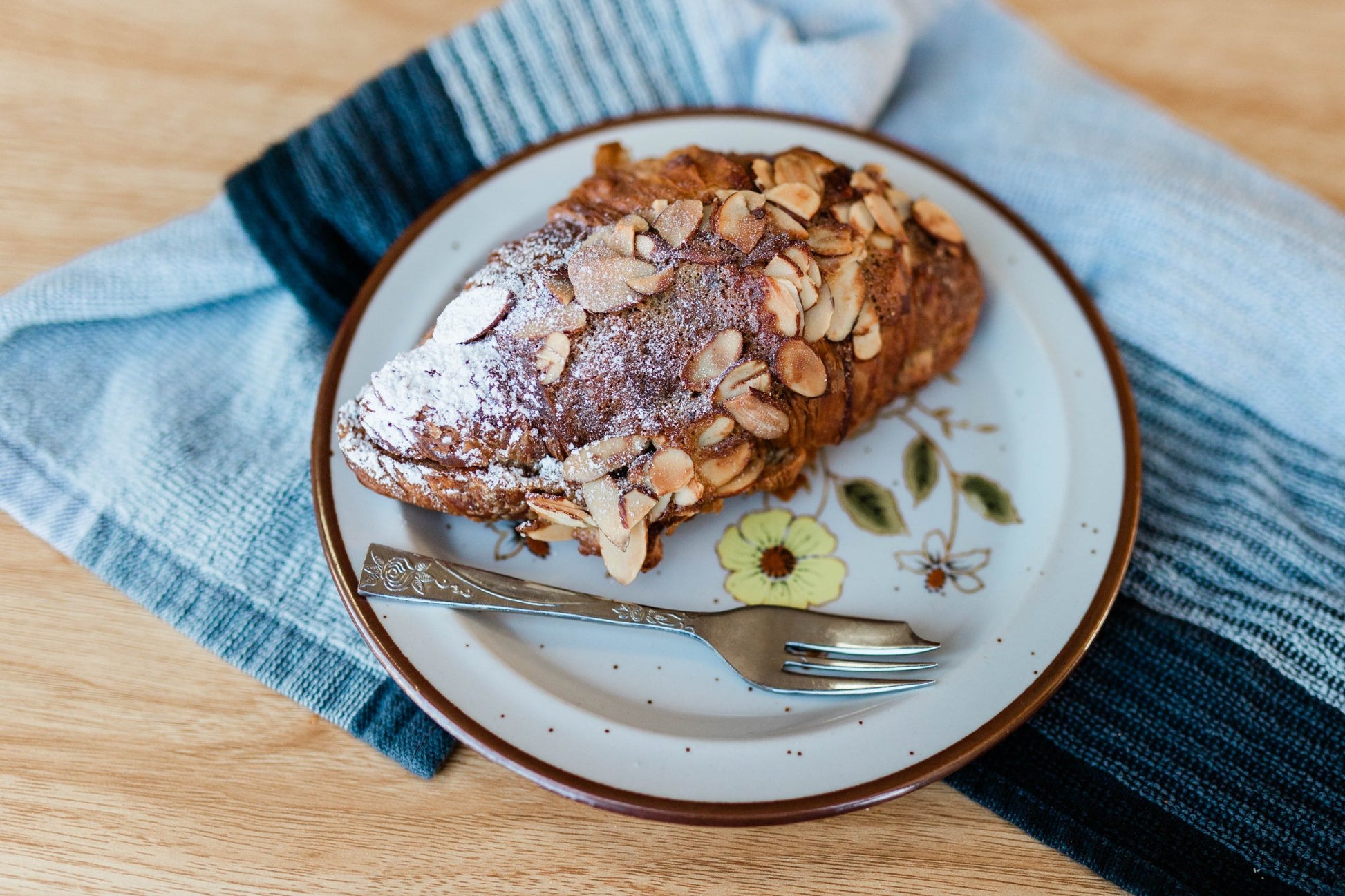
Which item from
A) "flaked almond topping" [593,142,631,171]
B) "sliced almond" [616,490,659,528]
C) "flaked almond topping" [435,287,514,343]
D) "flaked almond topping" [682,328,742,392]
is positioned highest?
"flaked almond topping" [593,142,631,171]

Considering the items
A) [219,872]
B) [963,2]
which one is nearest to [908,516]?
[219,872]

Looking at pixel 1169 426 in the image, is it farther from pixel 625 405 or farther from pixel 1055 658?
pixel 625 405

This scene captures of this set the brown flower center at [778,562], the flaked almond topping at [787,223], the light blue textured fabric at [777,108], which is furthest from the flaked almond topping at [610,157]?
the brown flower center at [778,562]

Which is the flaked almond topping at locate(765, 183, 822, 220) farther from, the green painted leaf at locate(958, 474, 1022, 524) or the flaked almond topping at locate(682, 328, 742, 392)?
the green painted leaf at locate(958, 474, 1022, 524)

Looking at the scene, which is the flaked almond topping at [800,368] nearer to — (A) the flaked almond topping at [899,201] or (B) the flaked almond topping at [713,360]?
(B) the flaked almond topping at [713,360]

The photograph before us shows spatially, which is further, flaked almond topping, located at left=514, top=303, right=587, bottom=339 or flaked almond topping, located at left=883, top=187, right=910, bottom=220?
flaked almond topping, located at left=883, top=187, right=910, bottom=220

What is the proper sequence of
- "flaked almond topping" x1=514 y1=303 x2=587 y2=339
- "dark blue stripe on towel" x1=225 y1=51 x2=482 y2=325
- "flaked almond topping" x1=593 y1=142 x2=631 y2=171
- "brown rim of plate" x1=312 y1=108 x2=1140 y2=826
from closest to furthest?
"brown rim of plate" x1=312 y1=108 x2=1140 y2=826
"flaked almond topping" x1=514 y1=303 x2=587 y2=339
"flaked almond topping" x1=593 y1=142 x2=631 y2=171
"dark blue stripe on towel" x1=225 y1=51 x2=482 y2=325

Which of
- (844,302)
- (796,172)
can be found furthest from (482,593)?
(796,172)

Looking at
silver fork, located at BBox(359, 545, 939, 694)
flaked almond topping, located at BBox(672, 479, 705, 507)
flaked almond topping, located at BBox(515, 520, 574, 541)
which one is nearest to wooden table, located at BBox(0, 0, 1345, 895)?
silver fork, located at BBox(359, 545, 939, 694)
